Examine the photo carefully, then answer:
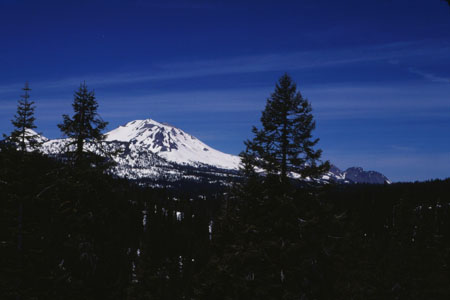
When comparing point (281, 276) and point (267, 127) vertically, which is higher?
point (267, 127)

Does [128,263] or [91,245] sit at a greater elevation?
[91,245]

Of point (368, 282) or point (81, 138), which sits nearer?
point (81, 138)

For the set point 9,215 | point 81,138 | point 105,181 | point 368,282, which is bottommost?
point 368,282

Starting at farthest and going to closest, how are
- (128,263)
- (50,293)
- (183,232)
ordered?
(183,232), (128,263), (50,293)

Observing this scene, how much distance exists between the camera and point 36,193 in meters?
15.3

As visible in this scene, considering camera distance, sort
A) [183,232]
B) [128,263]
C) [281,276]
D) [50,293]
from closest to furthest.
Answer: [281,276], [50,293], [128,263], [183,232]

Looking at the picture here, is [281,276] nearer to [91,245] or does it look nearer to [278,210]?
[278,210]

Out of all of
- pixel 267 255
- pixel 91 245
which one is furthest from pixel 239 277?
pixel 91 245

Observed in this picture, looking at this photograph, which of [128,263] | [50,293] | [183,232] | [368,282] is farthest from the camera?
[183,232]

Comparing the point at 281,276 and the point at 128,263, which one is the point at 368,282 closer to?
the point at 281,276

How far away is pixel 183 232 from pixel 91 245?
8264 centimetres

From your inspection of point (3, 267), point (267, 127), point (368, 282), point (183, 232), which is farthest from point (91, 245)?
point (183, 232)

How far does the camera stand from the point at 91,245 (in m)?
14.5

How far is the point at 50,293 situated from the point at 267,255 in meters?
9.26
